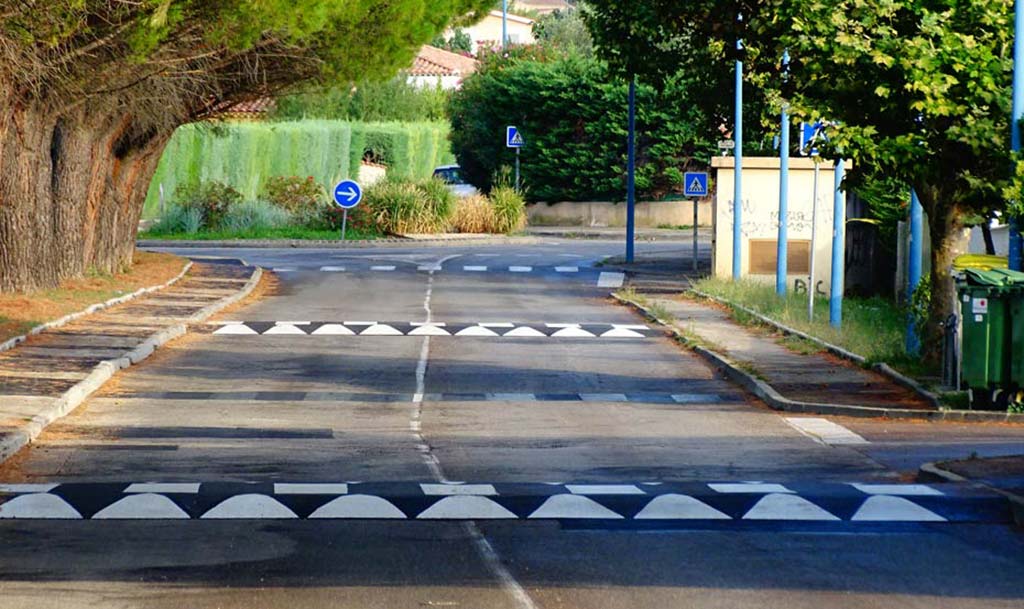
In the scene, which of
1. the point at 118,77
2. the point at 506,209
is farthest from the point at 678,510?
the point at 506,209

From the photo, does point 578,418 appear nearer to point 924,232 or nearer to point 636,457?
point 636,457

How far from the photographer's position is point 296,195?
4894 centimetres

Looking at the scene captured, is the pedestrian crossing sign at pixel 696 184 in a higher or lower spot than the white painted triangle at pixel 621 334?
higher

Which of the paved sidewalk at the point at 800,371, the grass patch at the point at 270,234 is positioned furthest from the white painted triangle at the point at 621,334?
the grass patch at the point at 270,234

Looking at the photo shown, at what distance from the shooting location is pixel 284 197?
1929 inches

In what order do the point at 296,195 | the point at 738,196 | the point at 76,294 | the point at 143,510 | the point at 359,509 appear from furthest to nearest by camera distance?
the point at 296,195
the point at 738,196
the point at 76,294
the point at 359,509
the point at 143,510

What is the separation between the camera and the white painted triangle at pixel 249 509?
10.3m

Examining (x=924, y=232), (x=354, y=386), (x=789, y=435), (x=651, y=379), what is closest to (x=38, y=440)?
(x=354, y=386)

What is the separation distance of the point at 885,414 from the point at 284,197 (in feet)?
115

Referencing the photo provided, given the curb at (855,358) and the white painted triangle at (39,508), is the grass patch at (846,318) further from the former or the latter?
the white painted triangle at (39,508)

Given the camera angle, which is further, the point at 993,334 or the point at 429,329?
the point at 429,329

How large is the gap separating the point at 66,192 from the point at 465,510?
18.8 m

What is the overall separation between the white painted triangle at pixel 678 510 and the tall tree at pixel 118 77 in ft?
35.2

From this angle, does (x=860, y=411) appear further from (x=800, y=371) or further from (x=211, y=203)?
(x=211, y=203)
